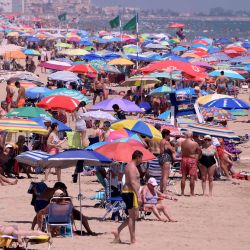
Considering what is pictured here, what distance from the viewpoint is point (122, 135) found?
13.3 metres

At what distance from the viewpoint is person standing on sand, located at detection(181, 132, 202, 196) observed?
1308 cm

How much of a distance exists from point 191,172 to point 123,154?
217cm

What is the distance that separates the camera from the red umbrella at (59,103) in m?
17.7

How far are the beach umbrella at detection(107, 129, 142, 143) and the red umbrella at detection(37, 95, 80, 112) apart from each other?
4104 millimetres

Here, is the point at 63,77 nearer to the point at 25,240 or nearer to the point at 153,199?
the point at 153,199

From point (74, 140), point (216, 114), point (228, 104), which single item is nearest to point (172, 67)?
point (228, 104)

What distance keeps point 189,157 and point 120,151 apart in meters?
2.10

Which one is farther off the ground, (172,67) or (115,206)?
(172,67)

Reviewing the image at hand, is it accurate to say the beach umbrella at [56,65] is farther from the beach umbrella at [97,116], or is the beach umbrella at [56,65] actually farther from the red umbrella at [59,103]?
the beach umbrella at [97,116]

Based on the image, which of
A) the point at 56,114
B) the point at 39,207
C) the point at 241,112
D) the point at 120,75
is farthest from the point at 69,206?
the point at 120,75

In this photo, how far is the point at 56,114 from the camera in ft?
56.7

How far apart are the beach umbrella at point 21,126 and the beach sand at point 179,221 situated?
28.8 inches

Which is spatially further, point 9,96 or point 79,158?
point 9,96

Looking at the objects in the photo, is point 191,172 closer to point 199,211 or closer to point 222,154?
point 199,211
